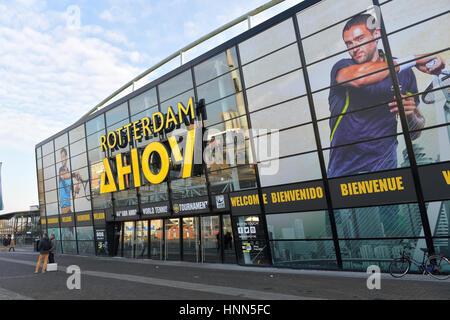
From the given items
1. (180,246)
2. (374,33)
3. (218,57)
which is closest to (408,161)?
(374,33)

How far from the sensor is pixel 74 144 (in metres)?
27.8

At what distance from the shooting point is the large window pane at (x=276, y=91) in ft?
45.8

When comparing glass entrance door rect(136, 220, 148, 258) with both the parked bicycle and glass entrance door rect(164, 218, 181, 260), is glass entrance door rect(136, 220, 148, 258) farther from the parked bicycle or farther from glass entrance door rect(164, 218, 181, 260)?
the parked bicycle

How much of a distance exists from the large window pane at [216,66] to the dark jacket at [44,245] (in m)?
11.1

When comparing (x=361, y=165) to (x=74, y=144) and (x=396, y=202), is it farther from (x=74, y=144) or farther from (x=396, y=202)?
(x=74, y=144)

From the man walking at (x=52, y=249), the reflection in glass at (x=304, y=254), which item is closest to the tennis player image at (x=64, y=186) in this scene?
the man walking at (x=52, y=249)

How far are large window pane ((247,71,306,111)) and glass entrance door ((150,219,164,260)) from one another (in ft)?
33.2

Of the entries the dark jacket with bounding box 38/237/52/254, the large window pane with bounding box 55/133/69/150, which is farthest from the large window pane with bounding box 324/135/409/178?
the large window pane with bounding box 55/133/69/150

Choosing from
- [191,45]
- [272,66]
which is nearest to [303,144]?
[272,66]

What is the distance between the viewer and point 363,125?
40.1 feet

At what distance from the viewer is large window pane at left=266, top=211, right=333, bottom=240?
1312 cm

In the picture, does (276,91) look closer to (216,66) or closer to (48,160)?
(216,66)

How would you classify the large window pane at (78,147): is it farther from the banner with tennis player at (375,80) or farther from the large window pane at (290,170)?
the banner with tennis player at (375,80)
